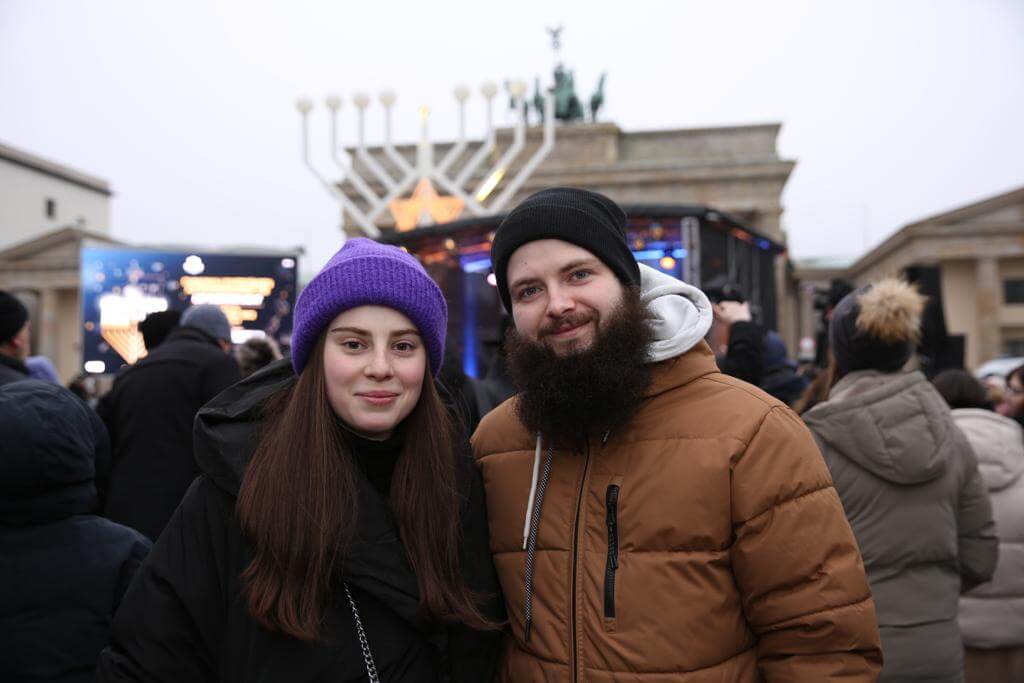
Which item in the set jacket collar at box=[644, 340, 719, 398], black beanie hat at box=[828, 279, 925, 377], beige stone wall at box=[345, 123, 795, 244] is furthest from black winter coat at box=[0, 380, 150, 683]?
beige stone wall at box=[345, 123, 795, 244]

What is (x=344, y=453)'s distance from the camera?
5.03 ft

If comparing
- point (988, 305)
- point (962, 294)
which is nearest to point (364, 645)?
point (988, 305)

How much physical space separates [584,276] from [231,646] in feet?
3.22

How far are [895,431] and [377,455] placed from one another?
1.61 metres

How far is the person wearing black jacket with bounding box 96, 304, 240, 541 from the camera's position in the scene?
3.79m

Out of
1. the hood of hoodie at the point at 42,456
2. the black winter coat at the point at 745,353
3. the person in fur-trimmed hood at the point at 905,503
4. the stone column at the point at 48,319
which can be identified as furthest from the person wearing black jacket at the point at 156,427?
the stone column at the point at 48,319

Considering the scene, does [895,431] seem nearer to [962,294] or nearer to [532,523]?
[532,523]

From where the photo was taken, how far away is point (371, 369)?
152cm

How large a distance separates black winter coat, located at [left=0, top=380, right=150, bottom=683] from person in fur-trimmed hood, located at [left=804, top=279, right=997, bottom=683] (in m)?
2.08

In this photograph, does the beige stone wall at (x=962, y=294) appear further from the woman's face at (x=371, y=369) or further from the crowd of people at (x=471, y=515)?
the woman's face at (x=371, y=369)

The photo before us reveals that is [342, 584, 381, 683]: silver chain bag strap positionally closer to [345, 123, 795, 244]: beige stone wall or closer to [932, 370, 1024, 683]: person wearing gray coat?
[932, 370, 1024, 683]: person wearing gray coat

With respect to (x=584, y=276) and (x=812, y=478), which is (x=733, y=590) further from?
(x=584, y=276)

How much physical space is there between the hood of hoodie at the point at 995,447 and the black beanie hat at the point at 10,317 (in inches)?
164

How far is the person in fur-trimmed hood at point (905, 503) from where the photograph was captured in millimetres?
2363
